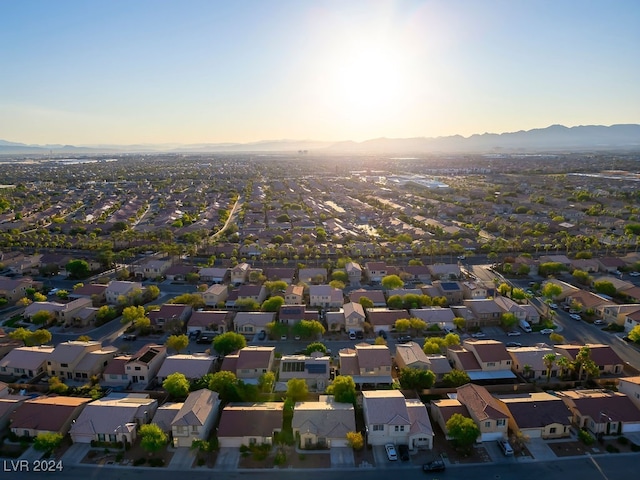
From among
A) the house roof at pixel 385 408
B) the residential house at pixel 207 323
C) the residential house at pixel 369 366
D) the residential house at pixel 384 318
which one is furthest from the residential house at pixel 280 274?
the house roof at pixel 385 408

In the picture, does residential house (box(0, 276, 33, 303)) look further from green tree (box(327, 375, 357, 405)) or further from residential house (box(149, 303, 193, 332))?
green tree (box(327, 375, 357, 405))

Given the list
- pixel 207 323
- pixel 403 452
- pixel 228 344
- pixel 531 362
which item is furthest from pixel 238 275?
pixel 531 362

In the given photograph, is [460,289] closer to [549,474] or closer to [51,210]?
[549,474]

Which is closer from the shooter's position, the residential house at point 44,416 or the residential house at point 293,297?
the residential house at point 44,416

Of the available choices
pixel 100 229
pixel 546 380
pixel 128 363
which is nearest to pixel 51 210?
pixel 100 229

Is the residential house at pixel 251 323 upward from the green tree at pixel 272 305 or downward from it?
downward

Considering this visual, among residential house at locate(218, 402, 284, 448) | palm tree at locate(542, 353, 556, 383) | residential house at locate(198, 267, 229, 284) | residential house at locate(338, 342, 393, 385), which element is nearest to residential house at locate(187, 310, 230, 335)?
residential house at locate(338, 342, 393, 385)

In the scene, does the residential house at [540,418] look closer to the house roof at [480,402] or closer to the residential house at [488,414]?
the residential house at [488,414]
